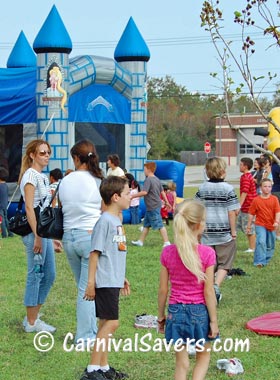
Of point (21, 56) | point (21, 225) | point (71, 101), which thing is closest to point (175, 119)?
point (21, 56)

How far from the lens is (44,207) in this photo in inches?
239

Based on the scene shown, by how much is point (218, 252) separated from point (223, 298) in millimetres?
691

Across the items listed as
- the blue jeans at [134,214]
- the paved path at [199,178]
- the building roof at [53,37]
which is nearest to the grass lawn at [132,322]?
the blue jeans at [134,214]

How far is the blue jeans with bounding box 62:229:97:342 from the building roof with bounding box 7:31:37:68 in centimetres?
1463

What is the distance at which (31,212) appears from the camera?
6.12 m

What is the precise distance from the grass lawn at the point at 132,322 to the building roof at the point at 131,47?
735 cm

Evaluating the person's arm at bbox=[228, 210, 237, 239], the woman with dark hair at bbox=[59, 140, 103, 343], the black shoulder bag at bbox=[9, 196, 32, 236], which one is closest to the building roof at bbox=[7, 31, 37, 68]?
the person's arm at bbox=[228, 210, 237, 239]

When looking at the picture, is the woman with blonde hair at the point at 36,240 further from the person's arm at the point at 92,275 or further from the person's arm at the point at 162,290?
the person's arm at the point at 162,290

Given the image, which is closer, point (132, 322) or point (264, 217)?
point (132, 322)

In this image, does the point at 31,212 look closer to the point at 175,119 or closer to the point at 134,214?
the point at 134,214

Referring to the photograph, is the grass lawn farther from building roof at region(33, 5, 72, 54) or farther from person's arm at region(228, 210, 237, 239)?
building roof at region(33, 5, 72, 54)

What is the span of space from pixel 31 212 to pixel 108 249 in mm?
1361

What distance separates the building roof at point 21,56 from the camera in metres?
19.7

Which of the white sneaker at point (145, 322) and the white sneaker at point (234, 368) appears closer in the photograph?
the white sneaker at point (234, 368)
